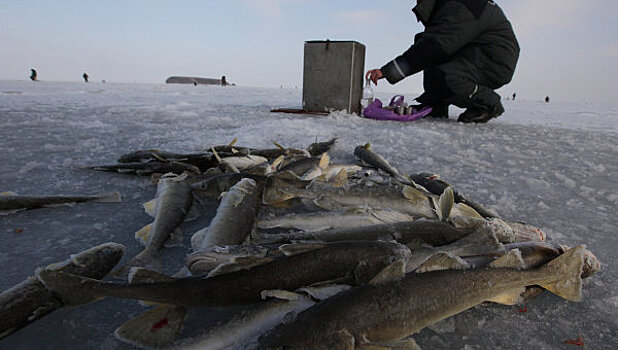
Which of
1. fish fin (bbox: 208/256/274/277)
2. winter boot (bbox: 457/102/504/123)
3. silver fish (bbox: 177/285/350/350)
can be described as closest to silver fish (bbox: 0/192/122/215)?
fish fin (bbox: 208/256/274/277)

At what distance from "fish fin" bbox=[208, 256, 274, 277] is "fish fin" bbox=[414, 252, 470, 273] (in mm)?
518

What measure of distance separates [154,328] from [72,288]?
31 centimetres

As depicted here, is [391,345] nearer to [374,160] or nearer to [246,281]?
[246,281]

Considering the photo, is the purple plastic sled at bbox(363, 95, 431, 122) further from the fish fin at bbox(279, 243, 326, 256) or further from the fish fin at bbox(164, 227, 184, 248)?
the fish fin at bbox(279, 243, 326, 256)

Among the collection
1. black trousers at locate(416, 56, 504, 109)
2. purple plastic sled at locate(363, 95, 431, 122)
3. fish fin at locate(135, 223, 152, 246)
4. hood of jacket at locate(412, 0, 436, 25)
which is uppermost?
hood of jacket at locate(412, 0, 436, 25)

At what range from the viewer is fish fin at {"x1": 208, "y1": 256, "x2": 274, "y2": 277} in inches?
41.5

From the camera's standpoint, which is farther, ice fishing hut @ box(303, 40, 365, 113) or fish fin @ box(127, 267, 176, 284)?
ice fishing hut @ box(303, 40, 365, 113)

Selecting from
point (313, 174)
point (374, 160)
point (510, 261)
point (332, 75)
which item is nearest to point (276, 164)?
point (313, 174)

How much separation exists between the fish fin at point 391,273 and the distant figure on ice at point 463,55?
5.90 meters

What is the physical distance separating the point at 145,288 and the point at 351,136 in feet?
12.6

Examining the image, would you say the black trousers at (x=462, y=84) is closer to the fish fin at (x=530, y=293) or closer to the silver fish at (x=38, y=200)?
the fish fin at (x=530, y=293)

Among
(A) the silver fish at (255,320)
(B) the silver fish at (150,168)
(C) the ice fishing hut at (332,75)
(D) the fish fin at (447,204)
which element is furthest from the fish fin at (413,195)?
(C) the ice fishing hut at (332,75)

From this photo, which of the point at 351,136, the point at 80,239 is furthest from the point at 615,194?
the point at 80,239

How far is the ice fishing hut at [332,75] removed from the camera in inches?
281
